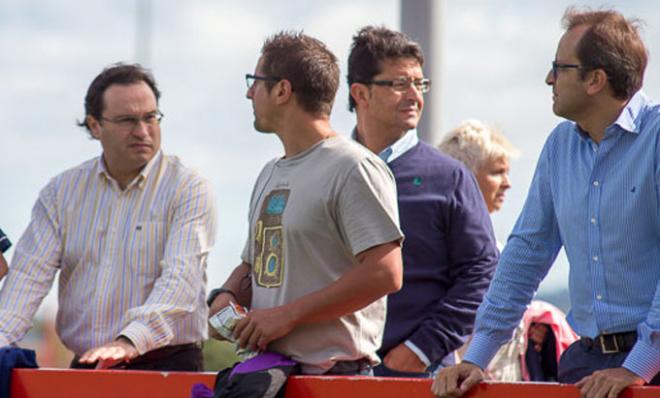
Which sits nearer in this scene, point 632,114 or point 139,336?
point 632,114

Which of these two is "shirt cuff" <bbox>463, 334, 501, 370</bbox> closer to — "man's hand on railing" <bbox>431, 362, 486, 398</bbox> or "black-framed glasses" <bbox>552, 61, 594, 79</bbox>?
"man's hand on railing" <bbox>431, 362, 486, 398</bbox>

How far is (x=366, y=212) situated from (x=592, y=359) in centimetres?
82

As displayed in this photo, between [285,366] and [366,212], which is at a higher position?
[366,212]

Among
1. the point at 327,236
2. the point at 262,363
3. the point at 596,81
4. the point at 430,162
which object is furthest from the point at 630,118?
the point at 430,162

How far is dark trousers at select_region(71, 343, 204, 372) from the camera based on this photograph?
568cm

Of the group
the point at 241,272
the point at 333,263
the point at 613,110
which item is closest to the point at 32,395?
the point at 241,272

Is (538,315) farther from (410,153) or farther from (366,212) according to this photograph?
(366,212)

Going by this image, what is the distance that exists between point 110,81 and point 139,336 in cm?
136

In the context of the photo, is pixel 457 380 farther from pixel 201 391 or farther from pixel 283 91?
pixel 283 91

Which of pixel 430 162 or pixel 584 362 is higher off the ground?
pixel 430 162

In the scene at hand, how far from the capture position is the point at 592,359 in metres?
4.16

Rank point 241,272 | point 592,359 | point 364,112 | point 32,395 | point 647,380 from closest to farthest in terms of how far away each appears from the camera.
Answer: point 647,380 < point 592,359 < point 241,272 < point 32,395 < point 364,112

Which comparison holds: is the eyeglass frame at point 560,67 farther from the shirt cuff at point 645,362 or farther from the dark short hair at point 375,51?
the dark short hair at point 375,51

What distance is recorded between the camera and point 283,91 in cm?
466
